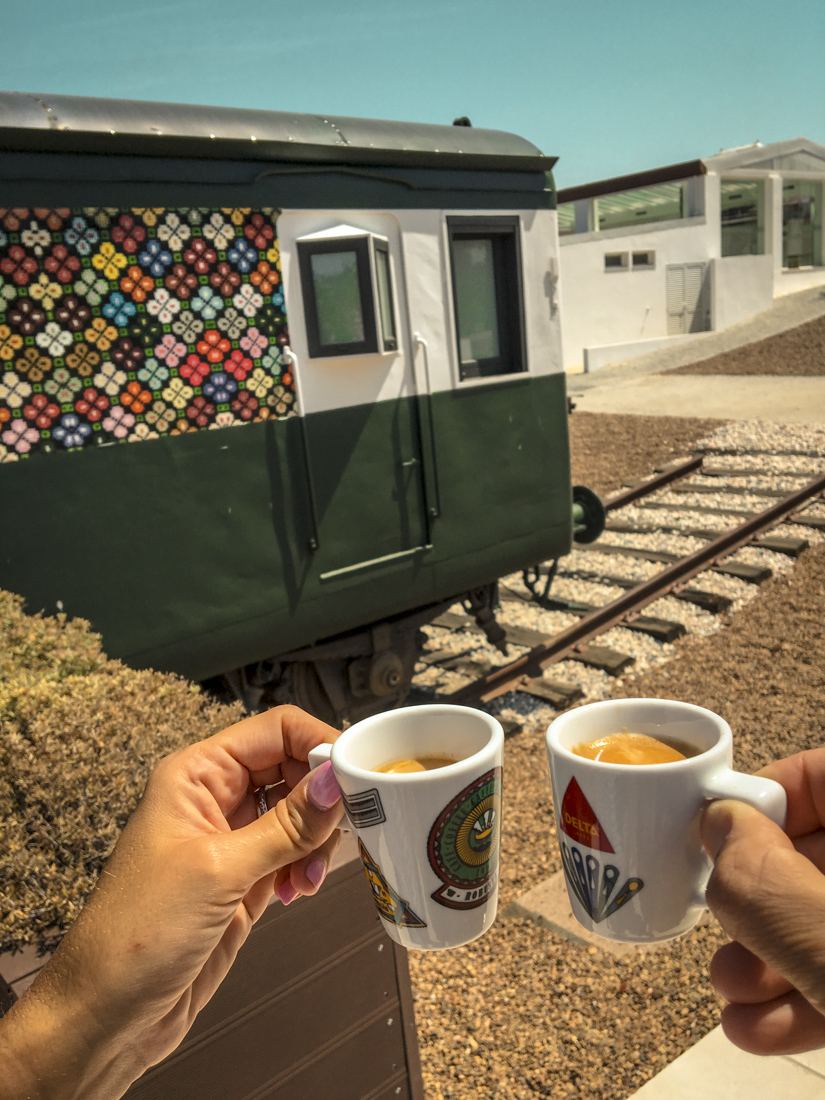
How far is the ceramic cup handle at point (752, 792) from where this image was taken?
101 centimetres

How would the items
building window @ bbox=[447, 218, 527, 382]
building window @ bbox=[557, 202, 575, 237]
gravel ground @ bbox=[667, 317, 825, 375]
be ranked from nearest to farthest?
building window @ bbox=[447, 218, 527, 382]
gravel ground @ bbox=[667, 317, 825, 375]
building window @ bbox=[557, 202, 575, 237]

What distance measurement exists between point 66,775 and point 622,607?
5385 millimetres

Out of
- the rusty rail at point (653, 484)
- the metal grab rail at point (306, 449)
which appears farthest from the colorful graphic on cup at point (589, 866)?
the rusty rail at point (653, 484)

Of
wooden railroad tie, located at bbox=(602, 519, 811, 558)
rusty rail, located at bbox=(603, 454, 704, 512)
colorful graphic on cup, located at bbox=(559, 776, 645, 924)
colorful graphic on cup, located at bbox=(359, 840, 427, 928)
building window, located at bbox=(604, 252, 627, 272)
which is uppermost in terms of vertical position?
building window, located at bbox=(604, 252, 627, 272)

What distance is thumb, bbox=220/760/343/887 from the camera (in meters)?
1.30

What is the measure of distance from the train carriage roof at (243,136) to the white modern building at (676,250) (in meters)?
18.9

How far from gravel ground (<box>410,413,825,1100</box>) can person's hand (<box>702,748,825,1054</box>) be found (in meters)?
1.96

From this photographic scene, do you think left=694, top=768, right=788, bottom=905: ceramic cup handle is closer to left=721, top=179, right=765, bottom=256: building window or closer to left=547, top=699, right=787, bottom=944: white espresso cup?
left=547, top=699, right=787, bottom=944: white espresso cup

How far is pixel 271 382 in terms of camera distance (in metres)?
4.38

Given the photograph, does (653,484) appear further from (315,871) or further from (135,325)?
(315,871)

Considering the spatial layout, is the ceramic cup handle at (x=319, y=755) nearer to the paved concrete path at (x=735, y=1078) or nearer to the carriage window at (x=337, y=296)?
the paved concrete path at (x=735, y=1078)

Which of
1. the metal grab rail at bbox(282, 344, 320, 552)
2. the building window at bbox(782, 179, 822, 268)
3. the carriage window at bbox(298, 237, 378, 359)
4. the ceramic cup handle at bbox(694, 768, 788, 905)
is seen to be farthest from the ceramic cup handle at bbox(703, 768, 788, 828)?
the building window at bbox(782, 179, 822, 268)

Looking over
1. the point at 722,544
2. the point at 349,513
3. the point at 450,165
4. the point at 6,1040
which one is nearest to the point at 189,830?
the point at 6,1040

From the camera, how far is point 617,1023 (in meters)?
2.96
